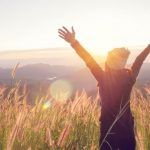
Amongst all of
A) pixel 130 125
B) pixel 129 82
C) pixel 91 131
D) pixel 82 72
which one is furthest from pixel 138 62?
pixel 82 72

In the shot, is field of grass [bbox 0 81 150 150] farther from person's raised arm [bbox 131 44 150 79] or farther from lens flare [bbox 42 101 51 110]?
person's raised arm [bbox 131 44 150 79]

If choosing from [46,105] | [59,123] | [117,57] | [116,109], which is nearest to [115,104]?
[116,109]

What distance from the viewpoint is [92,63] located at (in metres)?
5.26

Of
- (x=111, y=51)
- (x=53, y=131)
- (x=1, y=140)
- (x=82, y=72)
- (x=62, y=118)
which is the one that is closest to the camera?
(x=111, y=51)

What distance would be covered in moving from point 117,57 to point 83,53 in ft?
1.62

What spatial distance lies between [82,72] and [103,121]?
155m

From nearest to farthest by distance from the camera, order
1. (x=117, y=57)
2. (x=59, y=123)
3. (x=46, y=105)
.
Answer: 1. (x=117, y=57)
2. (x=59, y=123)
3. (x=46, y=105)

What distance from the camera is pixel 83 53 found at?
5336mm

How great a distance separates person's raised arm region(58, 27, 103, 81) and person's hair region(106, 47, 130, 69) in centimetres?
20

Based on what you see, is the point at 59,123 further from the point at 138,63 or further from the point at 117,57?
the point at 117,57

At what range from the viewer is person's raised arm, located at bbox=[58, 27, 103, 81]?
5258 millimetres

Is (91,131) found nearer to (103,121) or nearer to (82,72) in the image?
(103,121)

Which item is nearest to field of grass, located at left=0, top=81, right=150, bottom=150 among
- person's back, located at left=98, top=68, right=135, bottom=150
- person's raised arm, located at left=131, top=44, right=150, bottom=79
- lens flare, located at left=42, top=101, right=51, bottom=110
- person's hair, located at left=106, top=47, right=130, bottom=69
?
lens flare, located at left=42, top=101, right=51, bottom=110

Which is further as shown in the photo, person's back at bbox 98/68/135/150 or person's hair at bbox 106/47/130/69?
person's back at bbox 98/68/135/150
